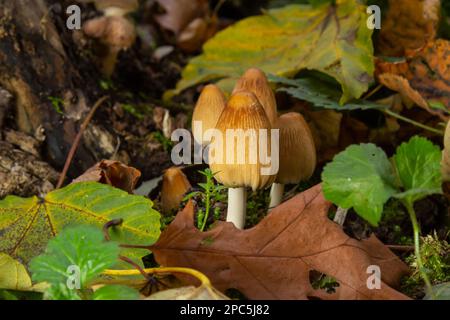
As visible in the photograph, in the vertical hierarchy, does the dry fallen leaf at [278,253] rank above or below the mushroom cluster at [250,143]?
below

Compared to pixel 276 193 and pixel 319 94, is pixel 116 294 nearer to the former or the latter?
pixel 276 193

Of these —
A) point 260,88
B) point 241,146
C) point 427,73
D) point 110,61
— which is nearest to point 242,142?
point 241,146

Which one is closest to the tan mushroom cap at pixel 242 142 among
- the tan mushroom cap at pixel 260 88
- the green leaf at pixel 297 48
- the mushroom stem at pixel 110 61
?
the tan mushroom cap at pixel 260 88

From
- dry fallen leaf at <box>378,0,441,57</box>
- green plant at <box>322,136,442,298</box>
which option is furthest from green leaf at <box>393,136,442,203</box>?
dry fallen leaf at <box>378,0,441,57</box>

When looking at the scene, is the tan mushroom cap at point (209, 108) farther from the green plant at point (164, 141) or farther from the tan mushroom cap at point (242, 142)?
the green plant at point (164, 141)

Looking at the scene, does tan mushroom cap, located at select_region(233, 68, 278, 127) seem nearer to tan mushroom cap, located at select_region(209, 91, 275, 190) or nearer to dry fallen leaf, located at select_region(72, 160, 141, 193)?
tan mushroom cap, located at select_region(209, 91, 275, 190)
